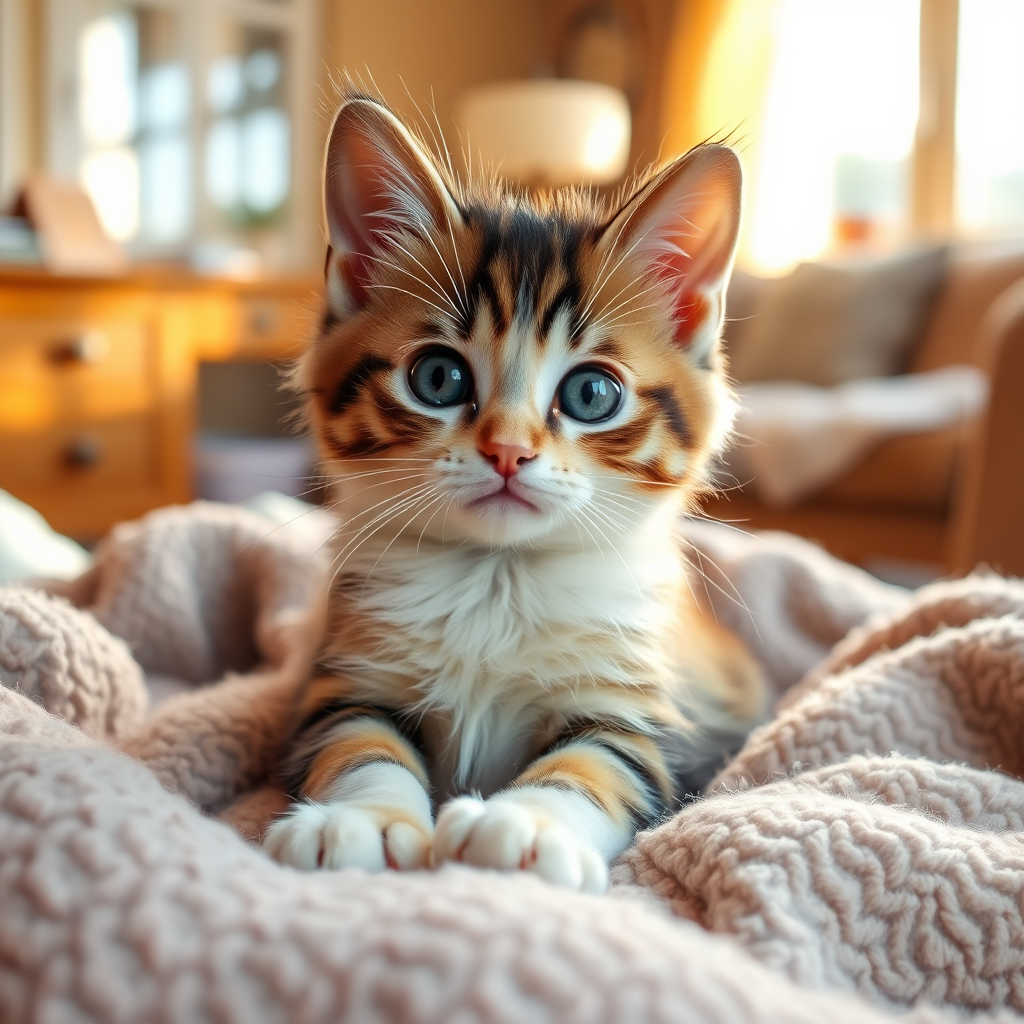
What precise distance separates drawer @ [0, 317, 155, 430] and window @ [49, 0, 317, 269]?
0.80 m

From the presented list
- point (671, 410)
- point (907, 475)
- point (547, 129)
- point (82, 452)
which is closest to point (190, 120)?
point (547, 129)

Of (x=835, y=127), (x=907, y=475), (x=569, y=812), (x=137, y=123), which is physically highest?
(x=835, y=127)

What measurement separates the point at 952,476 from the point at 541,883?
6.89 ft

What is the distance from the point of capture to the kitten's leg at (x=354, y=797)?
599 millimetres

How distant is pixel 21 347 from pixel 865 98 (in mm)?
3446

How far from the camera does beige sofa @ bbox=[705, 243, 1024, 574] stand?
1643 mm

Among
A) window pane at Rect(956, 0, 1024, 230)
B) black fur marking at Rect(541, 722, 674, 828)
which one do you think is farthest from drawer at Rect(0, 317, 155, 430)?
window pane at Rect(956, 0, 1024, 230)

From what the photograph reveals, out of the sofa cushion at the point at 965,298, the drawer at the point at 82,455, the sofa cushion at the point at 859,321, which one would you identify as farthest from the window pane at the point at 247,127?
the sofa cushion at the point at 965,298

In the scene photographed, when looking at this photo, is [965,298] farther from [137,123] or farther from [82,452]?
[137,123]

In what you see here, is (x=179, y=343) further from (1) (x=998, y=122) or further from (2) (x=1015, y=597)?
(1) (x=998, y=122)

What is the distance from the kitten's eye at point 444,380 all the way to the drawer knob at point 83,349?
2.15 metres

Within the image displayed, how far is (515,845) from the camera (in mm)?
573

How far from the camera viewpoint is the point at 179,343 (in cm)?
291

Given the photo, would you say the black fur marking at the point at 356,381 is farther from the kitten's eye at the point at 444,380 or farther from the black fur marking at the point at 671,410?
the black fur marking at the point at 671,410
